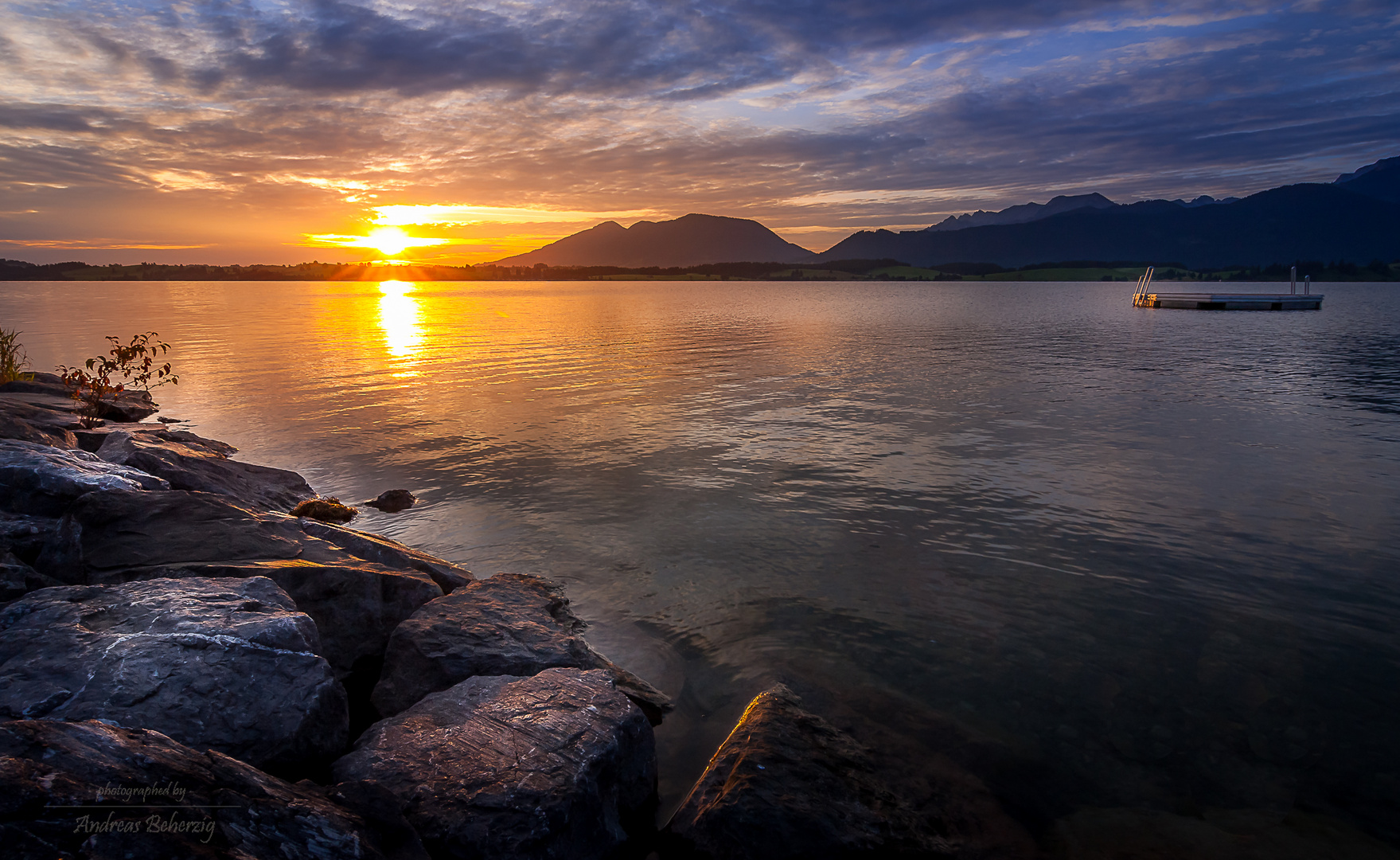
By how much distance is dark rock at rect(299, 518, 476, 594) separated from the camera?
10781mm

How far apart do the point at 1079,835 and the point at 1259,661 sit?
503cm

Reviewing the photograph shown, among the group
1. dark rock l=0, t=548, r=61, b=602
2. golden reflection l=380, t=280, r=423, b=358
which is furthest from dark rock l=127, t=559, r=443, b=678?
golden reflection l=380, t=280, r=423, b=358

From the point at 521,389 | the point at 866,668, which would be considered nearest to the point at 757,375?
the point at 521,389

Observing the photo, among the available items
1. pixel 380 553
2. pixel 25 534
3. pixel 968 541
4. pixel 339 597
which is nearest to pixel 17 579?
pixel 25 534

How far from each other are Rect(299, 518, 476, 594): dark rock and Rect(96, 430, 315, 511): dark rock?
4468 millimetres

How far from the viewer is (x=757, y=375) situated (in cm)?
3766

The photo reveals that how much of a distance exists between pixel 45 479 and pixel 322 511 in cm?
566

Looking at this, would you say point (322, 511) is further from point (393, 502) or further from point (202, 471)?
point (202, 471)

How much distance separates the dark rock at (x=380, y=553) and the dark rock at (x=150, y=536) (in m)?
0.82

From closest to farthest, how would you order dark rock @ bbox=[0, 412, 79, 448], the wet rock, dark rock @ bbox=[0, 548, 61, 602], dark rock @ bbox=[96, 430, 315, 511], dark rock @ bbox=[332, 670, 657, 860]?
dark rock @ bbox=[332, 670, 657, 860] → dark rock @ bbox=[0, 548, 61, 602] → the wet rock → dark rock @ bbox=[0, 412, 79, 448] → dark rock @ bbox=[96, 430, 315, 511]

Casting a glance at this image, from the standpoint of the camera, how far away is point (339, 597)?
888cm

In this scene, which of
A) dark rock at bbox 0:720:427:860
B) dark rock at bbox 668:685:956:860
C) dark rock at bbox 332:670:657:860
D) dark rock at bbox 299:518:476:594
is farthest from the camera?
dark rock at bbox 299:518:476:594

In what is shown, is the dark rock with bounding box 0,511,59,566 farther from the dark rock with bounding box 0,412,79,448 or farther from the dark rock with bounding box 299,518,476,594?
the dark rock with bounding box 0,412,79,448

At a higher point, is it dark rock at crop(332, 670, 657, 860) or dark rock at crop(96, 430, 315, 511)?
dark rock at crop(96, 430, 315, 511)
